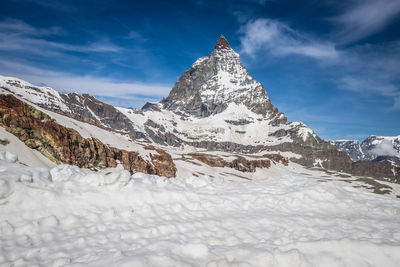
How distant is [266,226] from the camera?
311 inches

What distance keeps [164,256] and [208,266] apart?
3.55 feet

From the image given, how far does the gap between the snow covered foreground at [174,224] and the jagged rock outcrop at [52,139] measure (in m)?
22.3

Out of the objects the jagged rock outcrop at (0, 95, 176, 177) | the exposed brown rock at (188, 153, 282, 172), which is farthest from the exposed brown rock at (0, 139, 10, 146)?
Result: the exposed brown rock at (188, 153, 282, 172)

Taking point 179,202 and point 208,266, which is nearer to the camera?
point 208,266

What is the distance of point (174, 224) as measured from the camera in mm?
7473

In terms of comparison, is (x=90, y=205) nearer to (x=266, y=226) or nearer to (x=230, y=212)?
(x=230, y=212)

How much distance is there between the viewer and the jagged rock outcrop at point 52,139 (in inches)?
1042

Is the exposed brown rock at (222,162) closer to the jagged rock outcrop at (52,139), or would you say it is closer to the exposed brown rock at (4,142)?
the jagged rock outcrop at (52,139)

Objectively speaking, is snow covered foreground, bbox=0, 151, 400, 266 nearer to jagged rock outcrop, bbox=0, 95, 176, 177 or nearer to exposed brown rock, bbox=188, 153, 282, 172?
jagged rock outcrop, bbox=0, 95, 176, 177

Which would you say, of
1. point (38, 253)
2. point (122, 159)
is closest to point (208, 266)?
point (38, 253)

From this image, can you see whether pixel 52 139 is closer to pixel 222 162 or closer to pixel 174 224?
pixel 174 224

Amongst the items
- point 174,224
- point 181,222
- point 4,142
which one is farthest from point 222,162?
point 174,224

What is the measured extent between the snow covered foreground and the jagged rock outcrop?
876 inches

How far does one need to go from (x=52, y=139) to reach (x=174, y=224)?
29.2 meters
